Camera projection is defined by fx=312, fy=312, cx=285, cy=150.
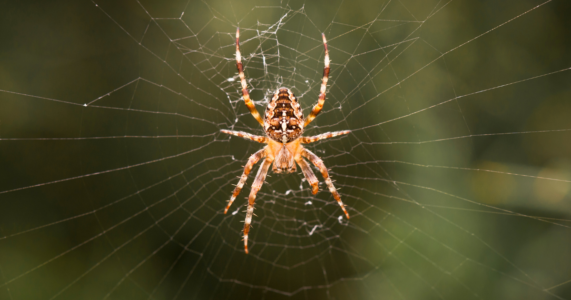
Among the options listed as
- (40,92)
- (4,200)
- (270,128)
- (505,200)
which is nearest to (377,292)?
(505,200)

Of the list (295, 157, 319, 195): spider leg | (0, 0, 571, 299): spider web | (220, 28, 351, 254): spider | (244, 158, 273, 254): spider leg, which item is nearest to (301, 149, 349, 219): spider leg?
(220, 28, 351, 254): spider

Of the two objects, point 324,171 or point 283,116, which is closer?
point 283,116

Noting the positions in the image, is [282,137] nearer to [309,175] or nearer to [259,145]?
[309,175]

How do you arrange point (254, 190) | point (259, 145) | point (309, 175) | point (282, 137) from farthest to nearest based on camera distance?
point (259, 145)
point (309, 175)
point (254, 190)
point (282, 137)

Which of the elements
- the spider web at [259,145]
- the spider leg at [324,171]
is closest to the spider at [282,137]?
the spider leg at [324,171]

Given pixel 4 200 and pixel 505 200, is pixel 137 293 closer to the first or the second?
→ pixel 4 200

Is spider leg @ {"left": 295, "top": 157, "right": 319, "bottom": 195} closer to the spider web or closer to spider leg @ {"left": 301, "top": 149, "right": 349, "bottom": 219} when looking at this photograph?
spider leg @ {"left": 301, "top": 149, "right": 349, "bottom": 219}

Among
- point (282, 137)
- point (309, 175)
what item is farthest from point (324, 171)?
point (282, 137)
